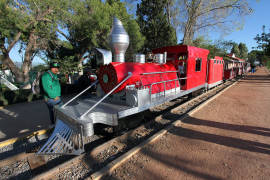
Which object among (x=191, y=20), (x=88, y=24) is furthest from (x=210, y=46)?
(x=88, y=24)

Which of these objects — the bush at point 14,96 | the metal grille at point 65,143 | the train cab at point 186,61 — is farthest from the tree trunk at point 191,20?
the metal grille at point 65,143

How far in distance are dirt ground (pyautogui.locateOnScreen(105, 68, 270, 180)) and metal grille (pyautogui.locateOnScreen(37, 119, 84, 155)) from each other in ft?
2.76

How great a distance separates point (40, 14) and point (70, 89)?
18.1 feet

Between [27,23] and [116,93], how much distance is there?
966cm

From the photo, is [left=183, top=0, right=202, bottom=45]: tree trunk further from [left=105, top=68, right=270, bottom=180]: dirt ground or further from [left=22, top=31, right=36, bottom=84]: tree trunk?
[left=22, top=31, right=36, bottom=84]: tree trunk

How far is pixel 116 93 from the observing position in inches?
164

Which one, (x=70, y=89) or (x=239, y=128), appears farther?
(x=70, y=89)

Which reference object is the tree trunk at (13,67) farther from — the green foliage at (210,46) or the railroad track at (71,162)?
the green foliage at (210,46)

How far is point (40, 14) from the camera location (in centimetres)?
938

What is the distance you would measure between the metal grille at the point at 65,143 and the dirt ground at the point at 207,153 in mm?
843

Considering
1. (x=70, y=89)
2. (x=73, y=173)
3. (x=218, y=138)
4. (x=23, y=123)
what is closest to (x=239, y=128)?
(x=218, y=138)

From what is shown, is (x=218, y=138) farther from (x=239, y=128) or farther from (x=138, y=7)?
(x=138, y=7)

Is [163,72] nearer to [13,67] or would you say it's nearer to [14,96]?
[14,96]

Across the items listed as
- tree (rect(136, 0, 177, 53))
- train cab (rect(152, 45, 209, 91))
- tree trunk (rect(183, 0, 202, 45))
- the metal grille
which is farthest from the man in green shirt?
tree trunk (rect(183, 0, 202, 45))
